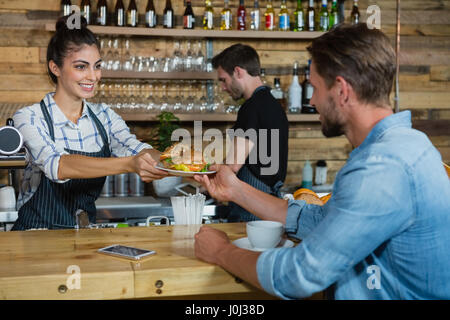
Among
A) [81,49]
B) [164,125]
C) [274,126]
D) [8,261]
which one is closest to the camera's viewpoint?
[8,261]

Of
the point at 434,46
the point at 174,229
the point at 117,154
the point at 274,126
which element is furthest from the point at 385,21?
the point at 174,229

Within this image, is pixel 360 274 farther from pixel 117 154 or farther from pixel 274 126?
pixel 274 126

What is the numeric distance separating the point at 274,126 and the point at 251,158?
0.22m

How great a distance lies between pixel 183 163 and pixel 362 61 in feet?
2.51

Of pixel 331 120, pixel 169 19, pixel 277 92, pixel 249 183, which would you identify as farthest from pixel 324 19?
pixel 331 120

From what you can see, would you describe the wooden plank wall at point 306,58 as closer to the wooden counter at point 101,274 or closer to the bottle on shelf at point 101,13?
the bottle on shelf at point 101,13

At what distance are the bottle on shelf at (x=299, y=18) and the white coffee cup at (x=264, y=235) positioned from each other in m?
2.56

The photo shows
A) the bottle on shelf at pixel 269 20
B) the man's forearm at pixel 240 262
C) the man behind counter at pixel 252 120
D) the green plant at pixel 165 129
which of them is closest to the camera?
the man's forearm at pixel 240 262

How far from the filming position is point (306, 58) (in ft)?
12.6

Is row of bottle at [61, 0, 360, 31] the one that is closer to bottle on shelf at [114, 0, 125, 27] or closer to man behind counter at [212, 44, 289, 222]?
bottle on shelf at [114, 0, 125, 27]

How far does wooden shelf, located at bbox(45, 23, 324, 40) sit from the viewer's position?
10.9 feet

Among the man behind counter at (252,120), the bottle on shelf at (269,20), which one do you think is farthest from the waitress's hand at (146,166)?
the bottle on shelf at (269,20)

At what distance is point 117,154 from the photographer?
2383 millimetres

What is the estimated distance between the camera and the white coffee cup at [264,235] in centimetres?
137
